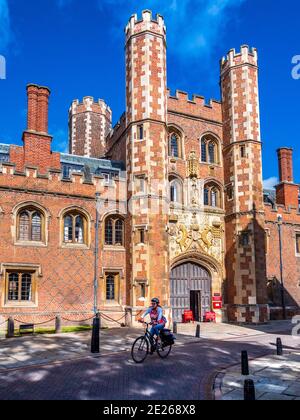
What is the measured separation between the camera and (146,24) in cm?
2389

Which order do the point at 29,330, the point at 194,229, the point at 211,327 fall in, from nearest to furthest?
the point at 29,330, the point at 211,327, the point at 194,229

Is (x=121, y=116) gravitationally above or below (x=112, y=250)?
above

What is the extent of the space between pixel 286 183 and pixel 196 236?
10064 millimetres

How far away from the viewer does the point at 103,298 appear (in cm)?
2180

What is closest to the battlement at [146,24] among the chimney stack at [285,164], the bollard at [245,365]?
the chimney stack at [285,164]

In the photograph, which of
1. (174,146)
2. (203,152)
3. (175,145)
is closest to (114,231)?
(174,146)

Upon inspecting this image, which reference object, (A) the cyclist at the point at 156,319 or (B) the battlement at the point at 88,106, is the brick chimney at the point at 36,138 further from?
(B) the battlement at the point at 88,106

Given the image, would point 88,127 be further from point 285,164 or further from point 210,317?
point 210,317

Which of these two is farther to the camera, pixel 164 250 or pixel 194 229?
pixel 194 229

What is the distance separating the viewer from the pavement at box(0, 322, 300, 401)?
8148 mm
